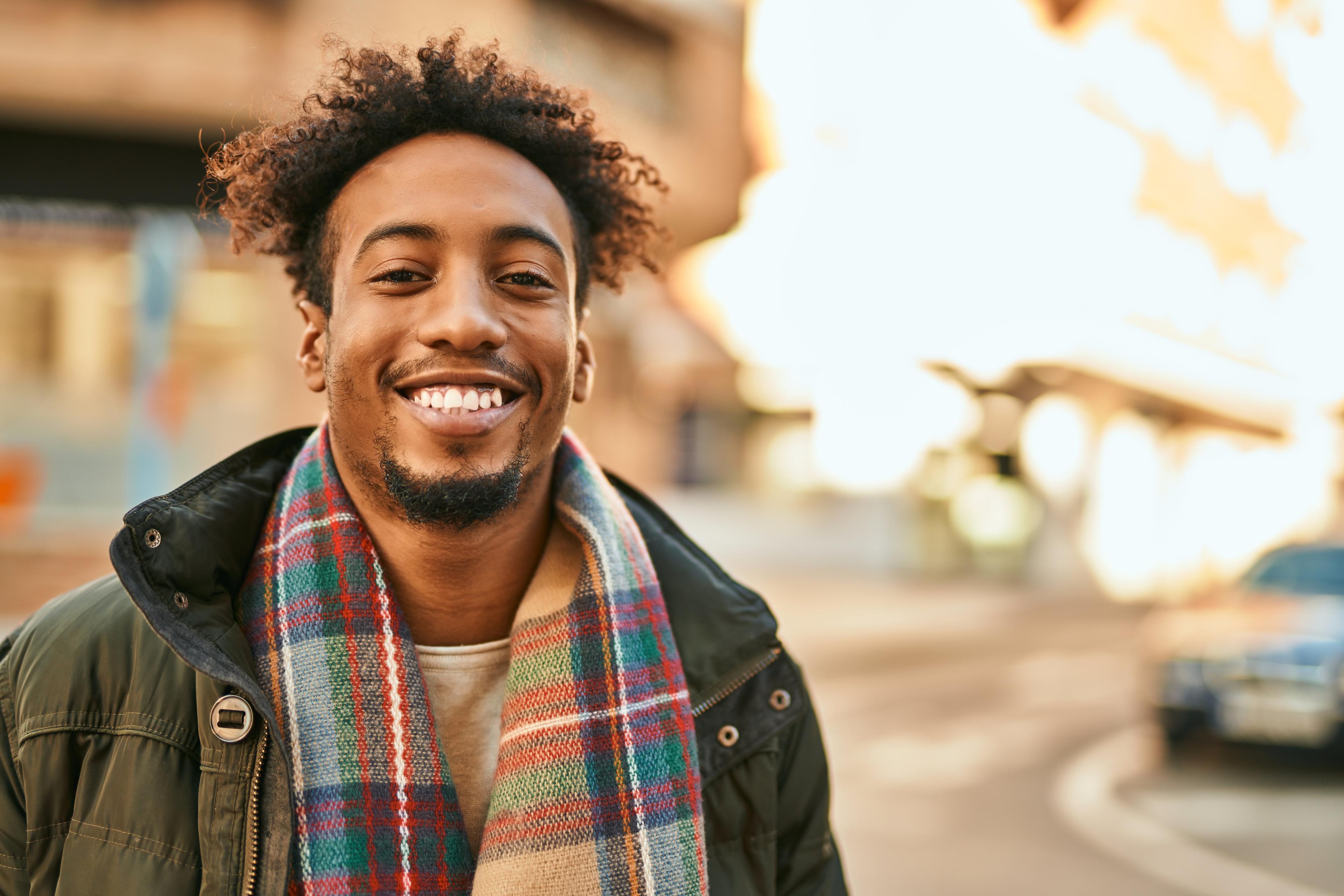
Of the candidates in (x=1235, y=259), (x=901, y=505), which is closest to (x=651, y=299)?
(x=901, y=505)

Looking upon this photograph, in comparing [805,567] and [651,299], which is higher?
[651,299]

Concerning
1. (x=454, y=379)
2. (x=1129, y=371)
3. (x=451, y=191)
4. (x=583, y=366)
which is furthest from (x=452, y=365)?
(x=1129, y=371)

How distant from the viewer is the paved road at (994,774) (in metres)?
6.00

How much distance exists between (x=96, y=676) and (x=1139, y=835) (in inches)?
249

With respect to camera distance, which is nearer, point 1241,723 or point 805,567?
point 1241,723

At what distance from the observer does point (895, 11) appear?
2139cm

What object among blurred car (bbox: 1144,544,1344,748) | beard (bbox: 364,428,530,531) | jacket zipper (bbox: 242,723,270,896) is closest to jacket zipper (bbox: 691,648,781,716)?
beard (bbox: 364,428,530,531)

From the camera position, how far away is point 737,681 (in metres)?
2.08

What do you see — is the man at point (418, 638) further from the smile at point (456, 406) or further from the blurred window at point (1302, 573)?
the blurred window at point (1302, 573)

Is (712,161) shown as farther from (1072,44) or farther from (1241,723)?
(1072,44)

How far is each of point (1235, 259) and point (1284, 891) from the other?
2959 cm

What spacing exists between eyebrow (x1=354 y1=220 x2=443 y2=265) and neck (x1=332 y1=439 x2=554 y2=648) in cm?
37

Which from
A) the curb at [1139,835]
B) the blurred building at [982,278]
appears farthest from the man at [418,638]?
the blurred building at [982,278]

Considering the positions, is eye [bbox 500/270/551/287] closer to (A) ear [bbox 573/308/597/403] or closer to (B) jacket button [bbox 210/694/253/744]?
(A) ear [bbox 573/308/597/403]
